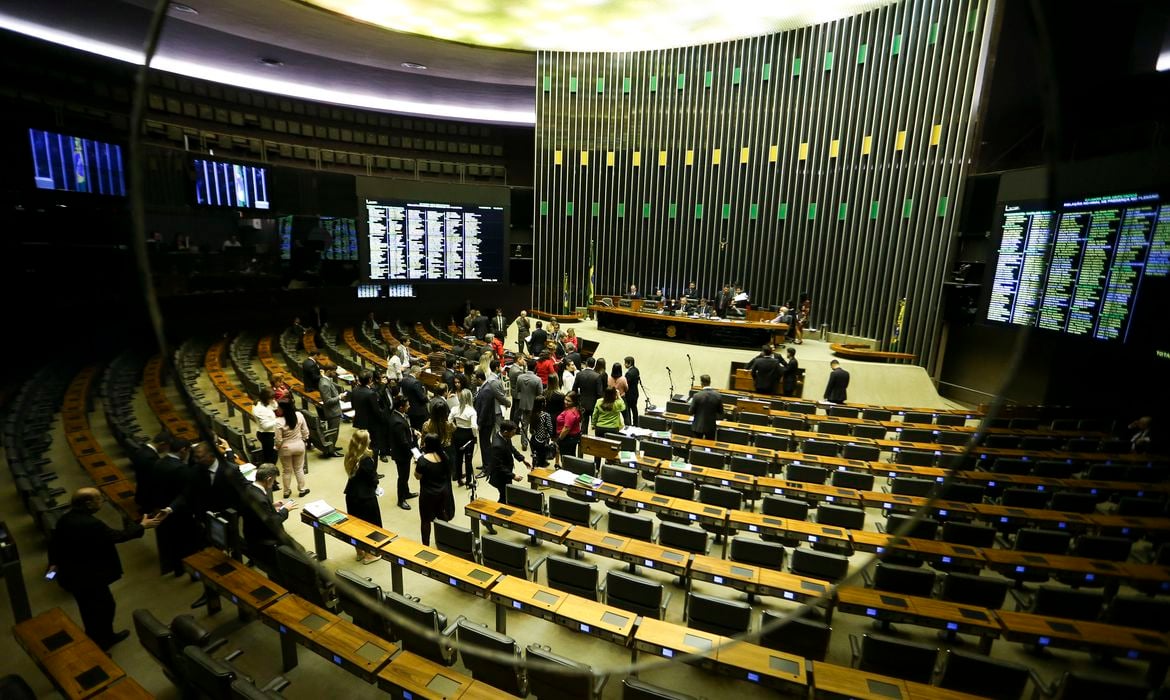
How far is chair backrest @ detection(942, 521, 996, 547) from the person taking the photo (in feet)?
16.1

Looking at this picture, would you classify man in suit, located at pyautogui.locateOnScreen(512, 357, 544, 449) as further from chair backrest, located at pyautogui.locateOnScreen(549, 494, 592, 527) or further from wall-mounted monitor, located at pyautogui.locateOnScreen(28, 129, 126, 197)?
wall-mounted monitor, located at pyautogui.locateOnScreen(28, 129, 126, 197)

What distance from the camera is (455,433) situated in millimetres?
6152

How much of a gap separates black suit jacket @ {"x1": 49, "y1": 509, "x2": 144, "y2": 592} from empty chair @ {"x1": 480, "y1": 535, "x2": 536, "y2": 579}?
2572 millimetres

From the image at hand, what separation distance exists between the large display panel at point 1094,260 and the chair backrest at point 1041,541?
8.74ft

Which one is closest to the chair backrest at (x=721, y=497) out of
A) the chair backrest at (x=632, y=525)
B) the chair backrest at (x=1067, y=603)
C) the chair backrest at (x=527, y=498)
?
the chair backrest at (x=632, y=525)

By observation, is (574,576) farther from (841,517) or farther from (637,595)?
(841,517)

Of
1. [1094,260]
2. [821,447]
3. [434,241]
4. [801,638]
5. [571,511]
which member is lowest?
[801,638]

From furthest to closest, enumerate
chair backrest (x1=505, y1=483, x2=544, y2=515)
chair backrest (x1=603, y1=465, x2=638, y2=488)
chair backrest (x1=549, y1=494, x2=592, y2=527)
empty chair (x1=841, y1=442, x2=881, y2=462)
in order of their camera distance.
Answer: empty chair (x1=841, y1=442, x2=881, y2=462), chair backrest (x1=603, y1=465, x2=638, y2=488), chair backrest (x1=505, y1=483, x2=544, y2=515), chair backrest (x1=549, y1=494, x2=592, y2=527)

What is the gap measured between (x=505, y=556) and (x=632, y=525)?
47.7 inches

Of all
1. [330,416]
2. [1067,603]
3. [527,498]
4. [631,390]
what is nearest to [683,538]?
[527,498]

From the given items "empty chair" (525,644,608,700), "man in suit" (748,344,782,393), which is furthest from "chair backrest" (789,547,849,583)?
"man in suit" (748,344,782,393)

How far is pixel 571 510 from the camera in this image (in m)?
5.11

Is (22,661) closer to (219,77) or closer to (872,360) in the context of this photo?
(872,360)

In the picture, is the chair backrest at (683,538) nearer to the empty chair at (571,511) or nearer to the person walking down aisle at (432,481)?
the empty chair at (571,511)
